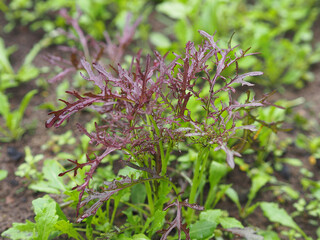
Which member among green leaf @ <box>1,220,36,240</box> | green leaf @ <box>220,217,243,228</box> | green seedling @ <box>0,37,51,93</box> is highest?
green seedling @ <box>0,37,51,93</box>

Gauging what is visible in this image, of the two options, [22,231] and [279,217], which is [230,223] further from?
[22,231]

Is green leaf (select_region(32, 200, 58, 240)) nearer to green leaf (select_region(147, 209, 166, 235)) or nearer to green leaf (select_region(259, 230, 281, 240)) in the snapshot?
green leaf (select_region(147, 209, 166, 235))

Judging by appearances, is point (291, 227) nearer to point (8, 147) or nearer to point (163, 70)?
point (163, 70)

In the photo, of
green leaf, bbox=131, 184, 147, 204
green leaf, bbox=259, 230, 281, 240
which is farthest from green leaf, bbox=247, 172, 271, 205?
green leaf, bbox=131, 184, 147, 204

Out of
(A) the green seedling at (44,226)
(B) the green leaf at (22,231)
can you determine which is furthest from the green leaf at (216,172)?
(B) the green leaf at (22,231)

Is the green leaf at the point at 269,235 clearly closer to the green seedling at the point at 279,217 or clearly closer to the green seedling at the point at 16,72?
the green seedling at the point at 279,217

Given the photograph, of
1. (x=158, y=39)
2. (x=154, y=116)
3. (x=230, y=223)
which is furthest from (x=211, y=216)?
(x=158, y=39)
